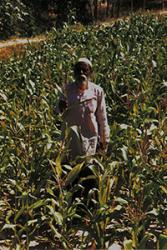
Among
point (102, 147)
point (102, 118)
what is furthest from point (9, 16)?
point (102, 118)

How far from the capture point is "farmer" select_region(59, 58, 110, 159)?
464 cm

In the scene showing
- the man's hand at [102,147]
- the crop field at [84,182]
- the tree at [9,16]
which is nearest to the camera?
the crop field at [84,182]

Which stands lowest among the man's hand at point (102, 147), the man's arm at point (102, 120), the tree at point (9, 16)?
the tree at point (9, 16)

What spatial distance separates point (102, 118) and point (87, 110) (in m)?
0.17

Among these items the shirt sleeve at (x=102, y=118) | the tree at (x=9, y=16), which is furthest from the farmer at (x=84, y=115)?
the tree at (x=9, y=16)

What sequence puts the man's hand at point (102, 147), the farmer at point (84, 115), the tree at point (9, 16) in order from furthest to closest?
the tree at point (9, 16), the man's hand at point (102, 147), the farmer at point (84, 115)

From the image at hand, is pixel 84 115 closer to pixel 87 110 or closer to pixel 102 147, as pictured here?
pixel 87 110

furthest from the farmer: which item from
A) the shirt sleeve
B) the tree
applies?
the tree

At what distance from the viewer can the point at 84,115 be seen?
186 inches

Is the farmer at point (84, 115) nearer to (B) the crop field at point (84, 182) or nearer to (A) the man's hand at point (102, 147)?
(A) the man's hand at point (102, 147)

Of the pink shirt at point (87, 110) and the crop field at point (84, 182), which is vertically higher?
the pink shirt at point (87, 110)

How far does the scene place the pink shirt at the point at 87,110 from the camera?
4.64 metres

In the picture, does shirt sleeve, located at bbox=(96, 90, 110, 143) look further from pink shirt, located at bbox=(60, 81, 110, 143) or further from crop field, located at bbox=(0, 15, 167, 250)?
crop field, located at bbox=(0, 15, 167, 250)

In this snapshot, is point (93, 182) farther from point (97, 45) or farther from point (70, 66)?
point (97, 45)
